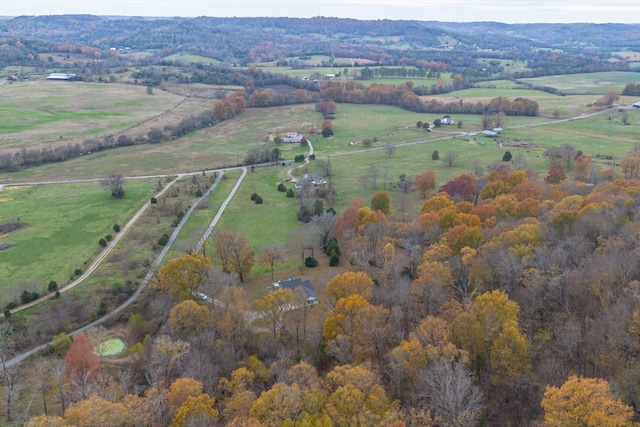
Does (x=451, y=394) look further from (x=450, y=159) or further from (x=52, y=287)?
(x=450, y=159)

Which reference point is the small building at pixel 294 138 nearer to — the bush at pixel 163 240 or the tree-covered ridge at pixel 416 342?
the bush at pixel 163 240

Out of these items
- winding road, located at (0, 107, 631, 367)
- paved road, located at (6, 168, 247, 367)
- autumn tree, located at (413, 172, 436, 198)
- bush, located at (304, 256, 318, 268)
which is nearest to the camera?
paved road, located at (6, 168, 247, 367)

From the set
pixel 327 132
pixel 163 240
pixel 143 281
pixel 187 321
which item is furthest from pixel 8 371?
pixel 327 132

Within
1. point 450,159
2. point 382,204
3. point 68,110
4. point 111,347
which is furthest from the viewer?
point 68,110

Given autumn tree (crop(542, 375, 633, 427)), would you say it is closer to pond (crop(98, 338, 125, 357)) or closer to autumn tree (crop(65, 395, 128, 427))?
autumn tree (crop(65, 395, 128, 427))

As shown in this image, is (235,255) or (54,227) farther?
(54,227)

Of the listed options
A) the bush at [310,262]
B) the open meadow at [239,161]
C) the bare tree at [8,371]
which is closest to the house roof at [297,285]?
the bush at [310,262]

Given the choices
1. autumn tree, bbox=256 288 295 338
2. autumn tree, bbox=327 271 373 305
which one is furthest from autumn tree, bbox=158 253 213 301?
autumn tree, bbox=327 271 373 305
